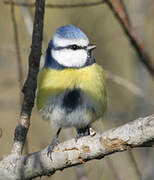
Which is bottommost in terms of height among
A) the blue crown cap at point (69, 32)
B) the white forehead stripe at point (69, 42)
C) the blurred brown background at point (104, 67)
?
the blurred brown background at point (104, 67)

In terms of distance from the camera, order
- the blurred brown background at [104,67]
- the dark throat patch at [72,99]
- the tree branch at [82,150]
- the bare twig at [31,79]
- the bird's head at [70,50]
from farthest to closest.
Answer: the blurred brown background at [104,67] → the bird's head at [70,50] → the dark throat patch at [72,99] → the bare twig at [31,79] → the tree branch at [82,150]

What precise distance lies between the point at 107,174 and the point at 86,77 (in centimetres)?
132

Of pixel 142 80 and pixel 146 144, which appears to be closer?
pixel 146 144

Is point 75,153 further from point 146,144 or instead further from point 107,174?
point 107,174

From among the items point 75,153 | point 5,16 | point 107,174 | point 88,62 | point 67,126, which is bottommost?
point 107,174

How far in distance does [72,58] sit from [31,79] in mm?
590

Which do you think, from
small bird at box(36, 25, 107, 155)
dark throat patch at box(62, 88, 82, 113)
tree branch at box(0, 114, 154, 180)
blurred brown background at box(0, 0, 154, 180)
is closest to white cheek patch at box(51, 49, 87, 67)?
small bird at box(36, 25, 107, 155)

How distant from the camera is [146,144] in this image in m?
1.45

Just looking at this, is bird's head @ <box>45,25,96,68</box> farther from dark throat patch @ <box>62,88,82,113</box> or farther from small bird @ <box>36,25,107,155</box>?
dark throat patch @ <box>62,88,82,113</box>

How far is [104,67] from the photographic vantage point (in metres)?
3.89

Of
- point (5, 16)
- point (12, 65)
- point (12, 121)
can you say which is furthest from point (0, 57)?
point (12, 121)

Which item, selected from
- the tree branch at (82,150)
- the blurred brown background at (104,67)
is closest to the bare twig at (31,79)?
the tree branch at (82,150)

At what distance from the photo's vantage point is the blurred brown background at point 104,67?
305cm

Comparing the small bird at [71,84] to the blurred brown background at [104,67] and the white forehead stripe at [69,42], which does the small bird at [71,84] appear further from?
the blurred brown background at [104,67]
